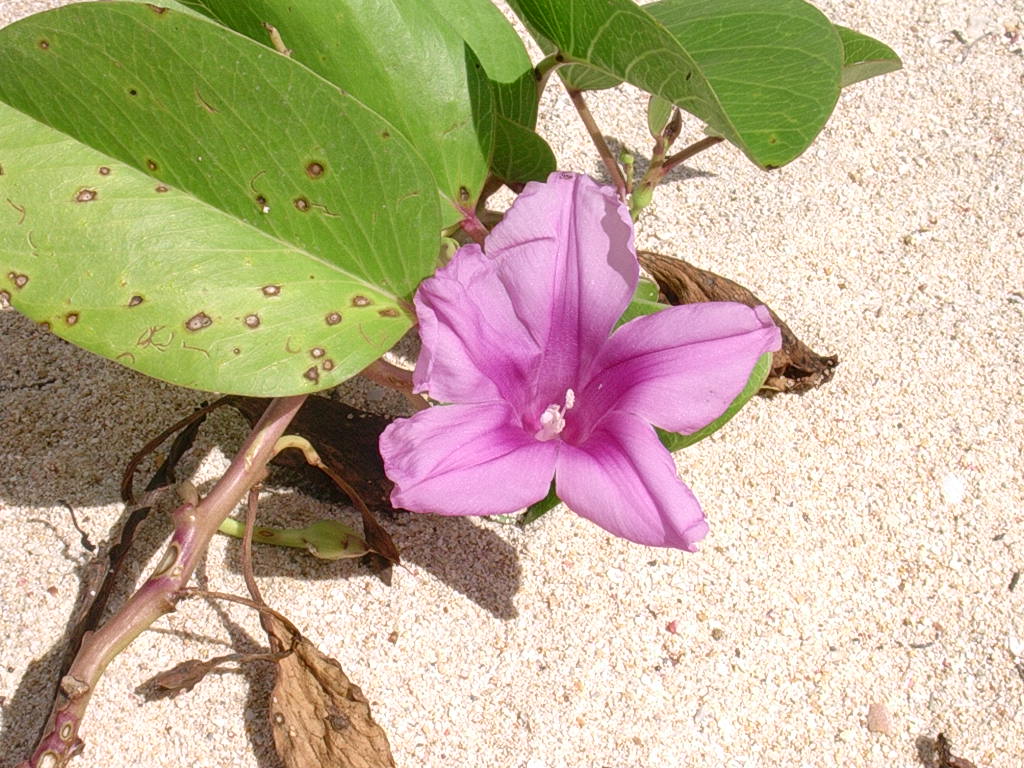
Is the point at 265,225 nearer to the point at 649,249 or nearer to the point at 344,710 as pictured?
the point at 344,710

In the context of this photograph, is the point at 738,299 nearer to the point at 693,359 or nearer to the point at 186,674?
the point at 693,359

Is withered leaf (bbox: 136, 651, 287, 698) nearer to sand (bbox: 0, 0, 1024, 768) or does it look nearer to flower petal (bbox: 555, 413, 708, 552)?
sand (bbox: 0, 0, 1024, 768)

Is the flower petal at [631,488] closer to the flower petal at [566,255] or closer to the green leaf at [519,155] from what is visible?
the flower petal at [566,255]

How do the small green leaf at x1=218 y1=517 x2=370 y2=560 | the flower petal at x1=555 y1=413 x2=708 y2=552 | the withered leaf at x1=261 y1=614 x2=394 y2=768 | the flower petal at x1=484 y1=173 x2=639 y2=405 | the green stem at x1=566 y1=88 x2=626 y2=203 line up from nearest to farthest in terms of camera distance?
the flower petal at x1=555 y1=413 x2=708 y2=552
the flower petal at x1=484 y1=173 x2=639 y2=405
the withered leaf at x1=261 y1=614 x2=394 y2=768
the small green leaf at x1=218 y1=517 x2=370 y2=560
the green stem at x1=566 y1=88 x2=626 y2=203

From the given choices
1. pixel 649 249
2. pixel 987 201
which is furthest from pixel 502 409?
pixel 987 201

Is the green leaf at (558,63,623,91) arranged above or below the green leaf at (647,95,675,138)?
above

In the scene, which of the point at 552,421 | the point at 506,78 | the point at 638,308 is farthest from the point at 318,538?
the point at 506,78

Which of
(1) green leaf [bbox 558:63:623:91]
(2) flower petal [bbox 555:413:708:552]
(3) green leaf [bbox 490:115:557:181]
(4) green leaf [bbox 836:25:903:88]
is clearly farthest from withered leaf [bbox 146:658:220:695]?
(4) green leaf [bbox 836:25:903:88]
